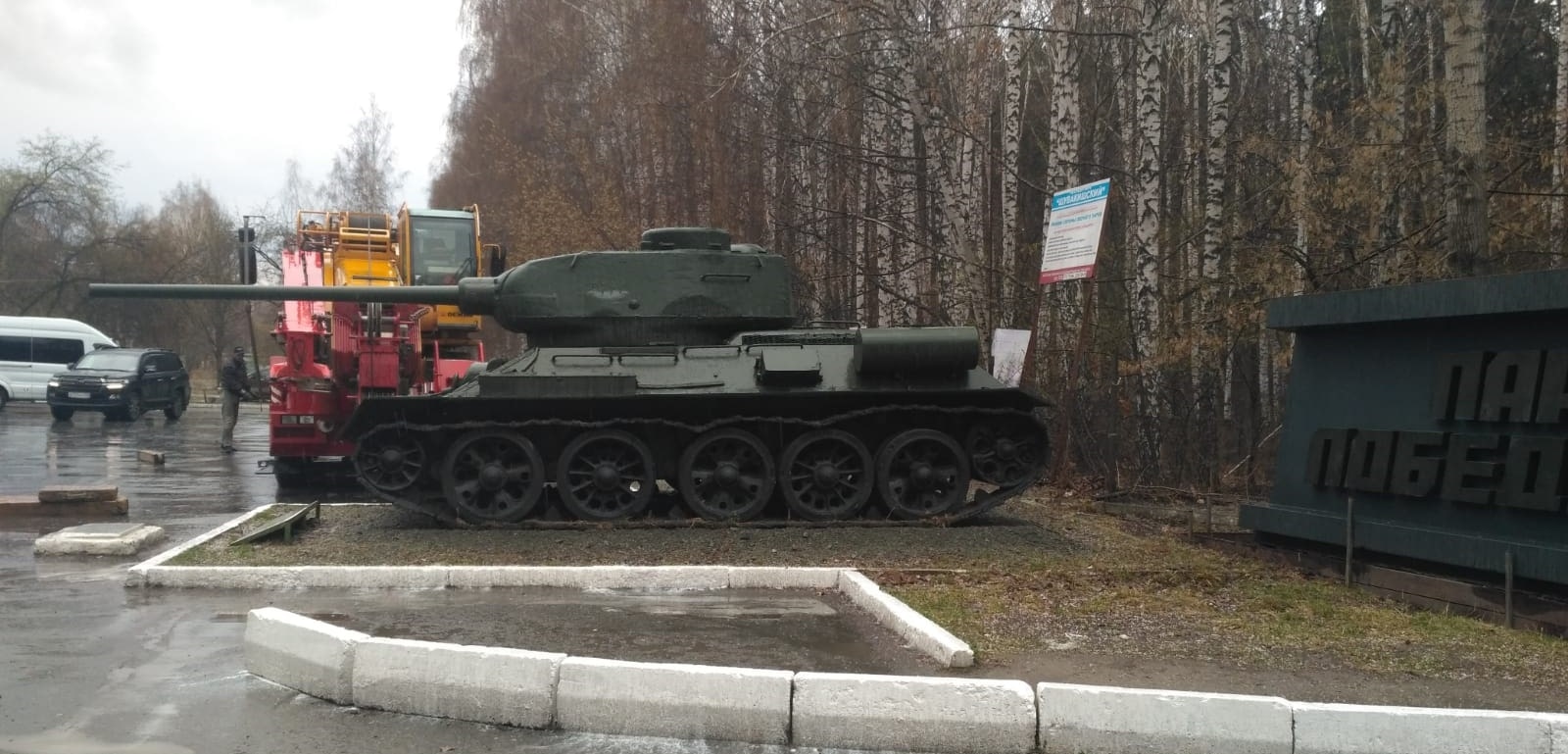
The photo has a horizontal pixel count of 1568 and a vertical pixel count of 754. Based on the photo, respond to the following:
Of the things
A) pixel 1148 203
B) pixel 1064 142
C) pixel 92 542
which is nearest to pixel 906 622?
pixel 92 542

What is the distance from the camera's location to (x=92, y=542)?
9.57m

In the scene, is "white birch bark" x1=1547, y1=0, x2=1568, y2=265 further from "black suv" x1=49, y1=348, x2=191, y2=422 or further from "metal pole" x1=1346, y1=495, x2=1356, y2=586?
"black suv" x1=49, y1=348, x2=191, y2=422

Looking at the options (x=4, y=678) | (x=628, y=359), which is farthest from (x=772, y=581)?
(x=4, y=678)

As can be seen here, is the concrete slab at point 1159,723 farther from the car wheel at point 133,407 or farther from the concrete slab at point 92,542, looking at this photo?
the car wheel at point 133,407

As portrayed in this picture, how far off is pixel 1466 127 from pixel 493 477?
27.3ft

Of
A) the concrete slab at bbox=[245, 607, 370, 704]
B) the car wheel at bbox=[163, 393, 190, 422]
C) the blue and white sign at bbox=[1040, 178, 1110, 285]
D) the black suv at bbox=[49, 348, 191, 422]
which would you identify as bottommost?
the concrete slab at bbox=[245, 607, 370, 704]

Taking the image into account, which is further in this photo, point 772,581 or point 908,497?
point 908,497

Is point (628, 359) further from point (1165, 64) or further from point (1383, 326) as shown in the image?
point (1165, 64)

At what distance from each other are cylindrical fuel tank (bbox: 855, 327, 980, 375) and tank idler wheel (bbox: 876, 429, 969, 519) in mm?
714

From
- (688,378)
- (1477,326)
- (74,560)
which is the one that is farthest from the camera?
(688,378)

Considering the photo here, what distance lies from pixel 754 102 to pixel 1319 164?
34.8ft

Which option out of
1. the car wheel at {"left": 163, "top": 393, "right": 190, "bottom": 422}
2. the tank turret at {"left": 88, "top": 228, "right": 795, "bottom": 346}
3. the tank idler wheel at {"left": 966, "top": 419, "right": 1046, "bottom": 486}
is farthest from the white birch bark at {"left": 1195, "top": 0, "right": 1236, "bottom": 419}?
the car wheel at {"left": 163, "top": 393, "right": 190, "bottom": 422}

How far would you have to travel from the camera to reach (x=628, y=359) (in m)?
10.7

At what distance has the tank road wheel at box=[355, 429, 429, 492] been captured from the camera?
10.7 metres
